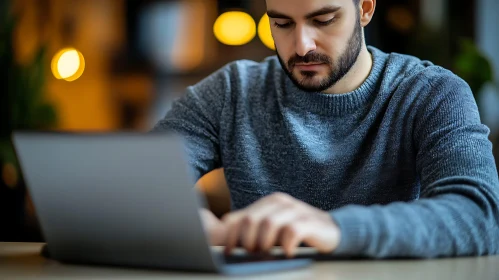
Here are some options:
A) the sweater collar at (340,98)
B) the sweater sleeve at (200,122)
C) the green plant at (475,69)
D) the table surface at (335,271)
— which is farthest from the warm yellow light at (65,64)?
the table surface at (335,271)

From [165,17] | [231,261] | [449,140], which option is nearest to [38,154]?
[231,261]

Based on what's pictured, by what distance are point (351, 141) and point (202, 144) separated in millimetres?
365

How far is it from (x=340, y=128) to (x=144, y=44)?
599 cm

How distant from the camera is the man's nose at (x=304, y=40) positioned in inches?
61.7

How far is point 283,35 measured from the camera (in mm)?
1634

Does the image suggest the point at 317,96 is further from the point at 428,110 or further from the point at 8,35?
the point at 8,35

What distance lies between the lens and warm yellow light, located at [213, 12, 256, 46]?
5.91 meters

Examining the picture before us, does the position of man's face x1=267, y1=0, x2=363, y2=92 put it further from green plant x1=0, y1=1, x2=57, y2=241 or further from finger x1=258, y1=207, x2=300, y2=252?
green plant x1=0, y1=1, x2=57, y2=241

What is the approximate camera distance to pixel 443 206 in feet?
3.76

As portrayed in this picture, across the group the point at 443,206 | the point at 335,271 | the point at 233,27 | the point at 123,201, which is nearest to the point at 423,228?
the point at 443,206

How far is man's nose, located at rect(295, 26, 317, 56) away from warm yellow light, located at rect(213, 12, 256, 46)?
4339 mm

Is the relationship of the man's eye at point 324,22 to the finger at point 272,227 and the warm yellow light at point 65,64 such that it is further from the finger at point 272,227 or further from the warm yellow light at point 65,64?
the warm yellow light at point 65,64

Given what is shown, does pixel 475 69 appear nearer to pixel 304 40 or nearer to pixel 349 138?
pixel 349 138

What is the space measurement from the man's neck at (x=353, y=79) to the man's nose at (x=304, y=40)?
0.17 metres
